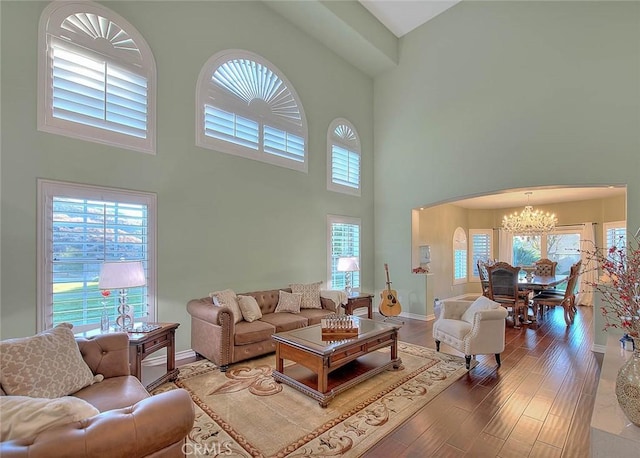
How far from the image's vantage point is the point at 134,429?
1416 mm

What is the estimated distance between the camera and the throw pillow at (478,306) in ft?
12.8

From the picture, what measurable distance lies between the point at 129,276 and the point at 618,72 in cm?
684

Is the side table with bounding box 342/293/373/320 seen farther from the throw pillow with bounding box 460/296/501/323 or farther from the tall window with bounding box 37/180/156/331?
the tall window with bounding box 37/180/156/331

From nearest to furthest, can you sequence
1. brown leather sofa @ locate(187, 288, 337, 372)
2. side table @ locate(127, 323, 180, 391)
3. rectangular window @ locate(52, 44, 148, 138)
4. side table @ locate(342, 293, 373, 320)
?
side table @ locate(127, 323, 180, 391) < rectangular window @ locate(52, 44, 148, 138) < brown leather sofa @ locate(187, 288, 337, 372) < side table @ locate(342, 293, 373, 320)

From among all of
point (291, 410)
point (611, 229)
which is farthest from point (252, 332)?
point (611, 229)

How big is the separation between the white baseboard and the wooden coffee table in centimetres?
153

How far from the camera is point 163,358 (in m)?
3.92

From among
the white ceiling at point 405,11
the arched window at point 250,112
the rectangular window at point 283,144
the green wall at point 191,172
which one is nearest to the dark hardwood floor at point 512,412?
the green wall at point 191,172

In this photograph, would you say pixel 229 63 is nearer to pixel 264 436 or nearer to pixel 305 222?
pixel 305 222

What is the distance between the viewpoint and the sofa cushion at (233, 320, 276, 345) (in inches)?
147

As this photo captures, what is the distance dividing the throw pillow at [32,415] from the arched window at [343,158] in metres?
5.33

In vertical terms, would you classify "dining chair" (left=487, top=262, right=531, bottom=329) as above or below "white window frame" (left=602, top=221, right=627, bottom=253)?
below

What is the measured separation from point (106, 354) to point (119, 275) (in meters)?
0.80

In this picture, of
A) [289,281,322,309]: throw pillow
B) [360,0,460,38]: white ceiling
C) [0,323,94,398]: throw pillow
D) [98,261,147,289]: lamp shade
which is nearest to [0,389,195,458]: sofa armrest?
[0,323,94,398]: throw pillow
